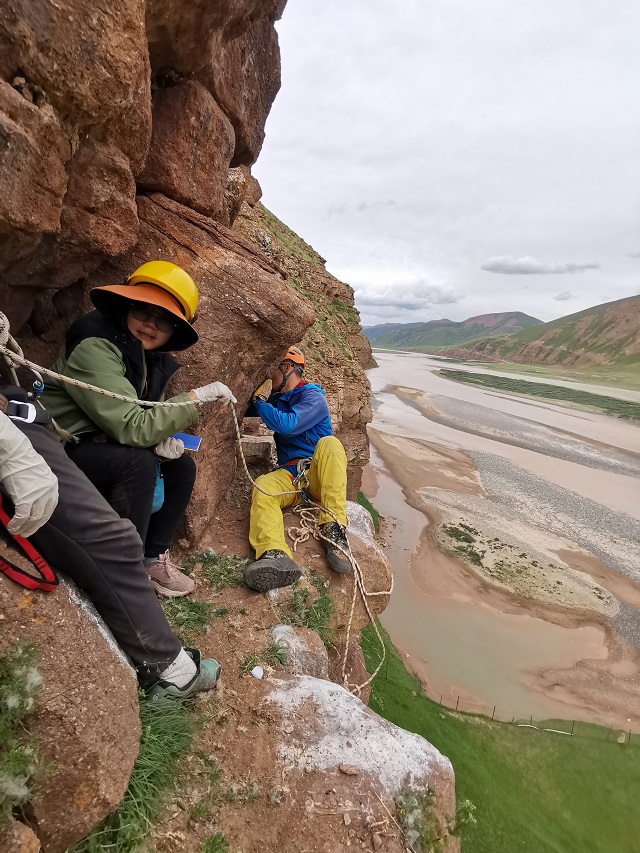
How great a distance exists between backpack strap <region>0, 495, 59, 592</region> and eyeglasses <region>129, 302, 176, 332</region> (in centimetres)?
230

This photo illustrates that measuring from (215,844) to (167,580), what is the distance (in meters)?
2.89

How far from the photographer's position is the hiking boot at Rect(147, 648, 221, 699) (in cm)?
373

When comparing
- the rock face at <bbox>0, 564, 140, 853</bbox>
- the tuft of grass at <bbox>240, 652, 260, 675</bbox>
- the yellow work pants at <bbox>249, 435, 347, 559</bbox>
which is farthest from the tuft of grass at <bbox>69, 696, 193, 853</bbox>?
the yellow work pants at <bbox>249, 435, 347, 559</bbox>

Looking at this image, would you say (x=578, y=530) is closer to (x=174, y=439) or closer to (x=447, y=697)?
(x=447, y=697)

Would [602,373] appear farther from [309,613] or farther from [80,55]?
[80,55]

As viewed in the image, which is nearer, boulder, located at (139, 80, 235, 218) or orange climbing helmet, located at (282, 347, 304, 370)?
boulder, located at (139, 80, 235, 218)

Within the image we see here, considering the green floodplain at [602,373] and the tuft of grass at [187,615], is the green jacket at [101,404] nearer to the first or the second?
the tuft of grass at [187,615]

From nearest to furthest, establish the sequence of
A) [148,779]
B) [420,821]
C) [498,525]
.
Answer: [148,779] < [420,821] < [498,525]

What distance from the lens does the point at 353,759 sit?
388 centimetres

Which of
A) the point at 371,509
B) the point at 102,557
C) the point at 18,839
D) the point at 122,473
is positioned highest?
the point at 122,473

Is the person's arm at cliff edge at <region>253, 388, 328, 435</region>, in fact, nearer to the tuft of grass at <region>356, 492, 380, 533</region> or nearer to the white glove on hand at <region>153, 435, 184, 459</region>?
the white glove on hand at <region>153, 435, 184, 459</region>

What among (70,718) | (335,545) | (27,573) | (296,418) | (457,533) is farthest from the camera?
(457,533)

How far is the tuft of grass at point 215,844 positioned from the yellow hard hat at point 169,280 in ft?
14.6

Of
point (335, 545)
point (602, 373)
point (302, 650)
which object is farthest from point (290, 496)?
point (602, 373)
